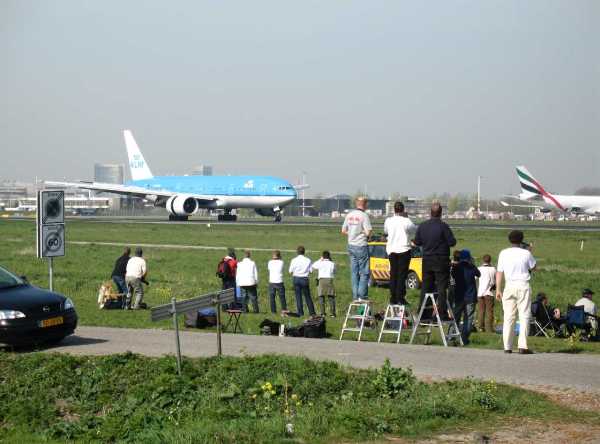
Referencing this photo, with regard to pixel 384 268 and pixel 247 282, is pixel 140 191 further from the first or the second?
pixel 247 282

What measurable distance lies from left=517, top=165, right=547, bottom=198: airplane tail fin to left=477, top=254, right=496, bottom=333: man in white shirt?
7798 centimetres

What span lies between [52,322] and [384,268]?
612 inches

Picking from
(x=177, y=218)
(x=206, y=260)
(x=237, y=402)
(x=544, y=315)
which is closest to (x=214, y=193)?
(x=177, y=218)

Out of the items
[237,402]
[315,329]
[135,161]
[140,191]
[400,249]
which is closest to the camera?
[237,402]

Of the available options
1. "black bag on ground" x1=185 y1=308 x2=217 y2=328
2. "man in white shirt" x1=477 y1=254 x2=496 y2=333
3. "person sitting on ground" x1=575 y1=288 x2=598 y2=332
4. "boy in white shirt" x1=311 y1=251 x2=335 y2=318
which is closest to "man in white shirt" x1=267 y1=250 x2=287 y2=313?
"boy in white shirt" x1=311 y1=251 x2=335 y2=318

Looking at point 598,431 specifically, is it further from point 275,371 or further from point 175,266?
point 175,266

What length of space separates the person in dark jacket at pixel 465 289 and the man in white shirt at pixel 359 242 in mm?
2392

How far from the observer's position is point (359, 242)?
59.6 ft

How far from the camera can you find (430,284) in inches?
620

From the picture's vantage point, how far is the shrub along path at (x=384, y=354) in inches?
483

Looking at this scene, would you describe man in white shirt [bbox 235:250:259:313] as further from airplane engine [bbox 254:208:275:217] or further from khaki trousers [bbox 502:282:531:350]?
airplane engine [bbox 254:208:275:217]

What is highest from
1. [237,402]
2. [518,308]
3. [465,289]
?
[465,289]

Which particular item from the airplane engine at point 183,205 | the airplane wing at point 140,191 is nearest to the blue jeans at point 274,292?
the airplane engine at point 183,205

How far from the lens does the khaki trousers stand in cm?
1437
